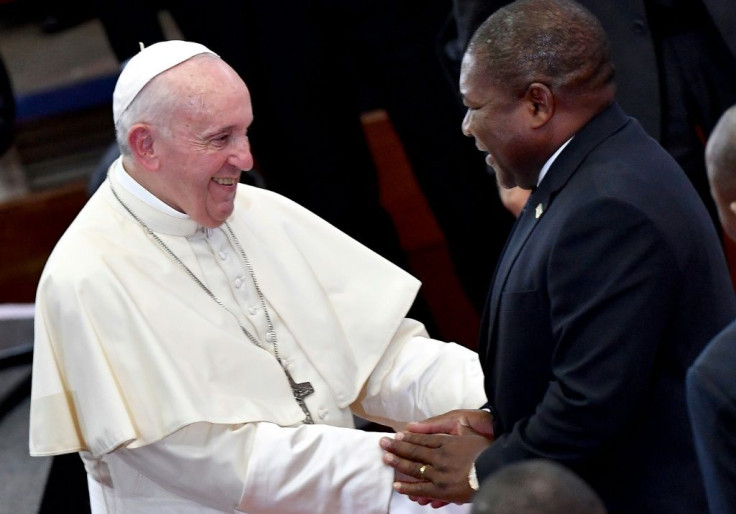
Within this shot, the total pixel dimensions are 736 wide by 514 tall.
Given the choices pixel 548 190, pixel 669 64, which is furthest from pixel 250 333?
pixel 669 64

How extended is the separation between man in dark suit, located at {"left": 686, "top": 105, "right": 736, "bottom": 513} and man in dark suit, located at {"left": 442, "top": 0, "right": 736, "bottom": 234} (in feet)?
5.66

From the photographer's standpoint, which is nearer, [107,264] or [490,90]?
[490,90]

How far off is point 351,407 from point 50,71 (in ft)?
11.3

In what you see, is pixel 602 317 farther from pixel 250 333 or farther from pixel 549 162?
pixel 250 333

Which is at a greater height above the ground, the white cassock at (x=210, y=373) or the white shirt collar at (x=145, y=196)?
the white shirt collar at (x=145, y=196)

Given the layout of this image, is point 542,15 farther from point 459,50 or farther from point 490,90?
point 459,50

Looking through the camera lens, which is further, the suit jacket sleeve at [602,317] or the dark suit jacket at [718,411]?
the suit jacket sleeve at [602,317]

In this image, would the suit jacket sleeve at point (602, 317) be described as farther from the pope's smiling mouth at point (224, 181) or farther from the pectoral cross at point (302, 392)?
the pope's smiling mouth at point (224, 181)

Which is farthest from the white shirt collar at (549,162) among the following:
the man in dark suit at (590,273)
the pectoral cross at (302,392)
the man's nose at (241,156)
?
the pectoral cross at (302,392)

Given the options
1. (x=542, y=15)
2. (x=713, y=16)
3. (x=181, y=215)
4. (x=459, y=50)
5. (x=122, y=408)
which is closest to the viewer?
(x=542, y=15)

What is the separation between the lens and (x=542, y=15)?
2.54 m

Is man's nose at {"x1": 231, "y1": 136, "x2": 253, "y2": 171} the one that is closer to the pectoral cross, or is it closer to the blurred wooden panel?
the pectoral cross

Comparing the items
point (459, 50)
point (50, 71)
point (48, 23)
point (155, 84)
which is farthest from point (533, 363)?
point (48, 23)

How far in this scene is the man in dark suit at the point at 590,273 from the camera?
2441 mm
